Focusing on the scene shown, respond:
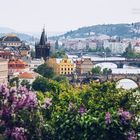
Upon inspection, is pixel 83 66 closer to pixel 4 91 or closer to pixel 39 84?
pixel 39 84

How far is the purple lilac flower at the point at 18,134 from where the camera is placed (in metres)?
21.5

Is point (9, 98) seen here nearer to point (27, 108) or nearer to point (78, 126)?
point (27, 108)

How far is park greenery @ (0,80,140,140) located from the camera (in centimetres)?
2055

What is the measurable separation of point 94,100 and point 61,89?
2.05 meters

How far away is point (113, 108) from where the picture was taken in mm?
22750

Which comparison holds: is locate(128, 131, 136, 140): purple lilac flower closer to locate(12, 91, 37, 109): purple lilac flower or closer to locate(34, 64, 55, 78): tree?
locate(12, 91, 37, 109): purple lilac flower

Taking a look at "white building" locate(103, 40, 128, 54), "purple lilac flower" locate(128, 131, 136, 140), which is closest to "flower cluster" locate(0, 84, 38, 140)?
"purple lilac flower" locate(128, 131, 136, 140)

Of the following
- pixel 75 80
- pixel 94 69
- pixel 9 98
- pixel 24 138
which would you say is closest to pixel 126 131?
pixel 24 138

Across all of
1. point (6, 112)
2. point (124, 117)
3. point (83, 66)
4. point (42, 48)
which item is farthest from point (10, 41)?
point (124, 117)

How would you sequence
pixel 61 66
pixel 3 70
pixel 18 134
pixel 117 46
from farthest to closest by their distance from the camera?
1. pixel 117 46
2. pixel 61 66
3. pixel 3 70
4. pixel 18 134

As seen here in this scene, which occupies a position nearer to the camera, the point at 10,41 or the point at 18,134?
the point at 18,134

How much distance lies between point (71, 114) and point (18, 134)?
150 cm

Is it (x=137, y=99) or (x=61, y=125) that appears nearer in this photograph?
(x=61, y=125)

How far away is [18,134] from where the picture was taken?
21609 mm
